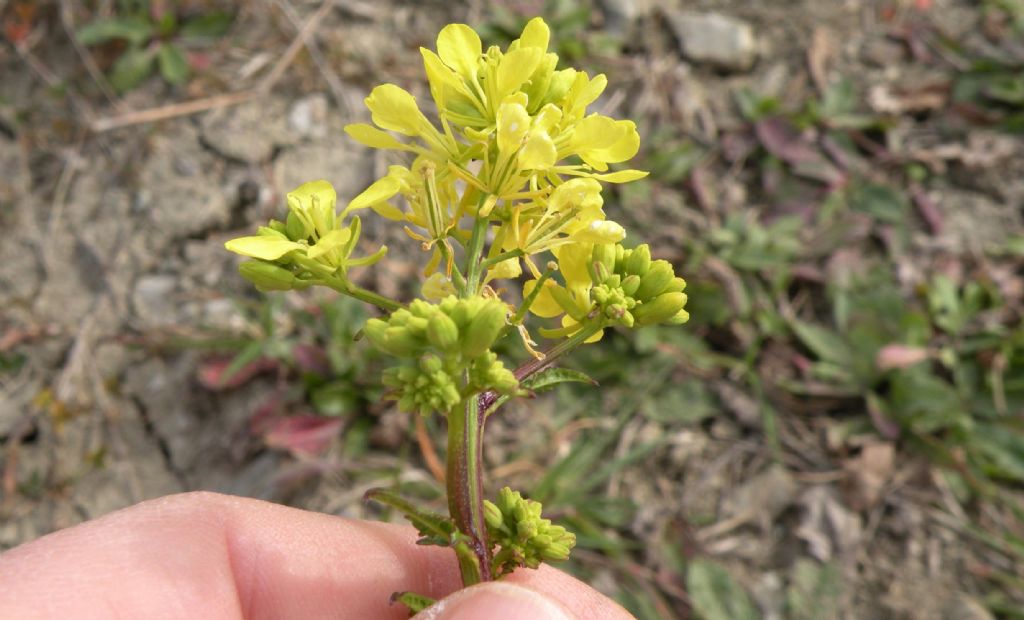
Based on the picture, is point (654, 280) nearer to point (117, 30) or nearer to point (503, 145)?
point (503, 145)

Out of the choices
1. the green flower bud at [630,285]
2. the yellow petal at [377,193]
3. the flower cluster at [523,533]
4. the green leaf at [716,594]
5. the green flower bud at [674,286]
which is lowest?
the green leaf at [716,594]

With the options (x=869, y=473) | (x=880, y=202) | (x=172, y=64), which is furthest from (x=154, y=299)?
(x=880, y=202)

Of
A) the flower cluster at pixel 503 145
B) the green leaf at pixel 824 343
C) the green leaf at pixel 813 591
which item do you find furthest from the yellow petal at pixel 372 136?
the green leaf at pixel 824 343

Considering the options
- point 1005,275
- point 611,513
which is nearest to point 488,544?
point 611,513

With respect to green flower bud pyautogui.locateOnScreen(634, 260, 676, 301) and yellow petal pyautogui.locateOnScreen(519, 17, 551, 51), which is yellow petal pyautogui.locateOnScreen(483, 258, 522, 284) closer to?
green flower bud pyautogui.locateOnScreen(634, 260, 676, 301)

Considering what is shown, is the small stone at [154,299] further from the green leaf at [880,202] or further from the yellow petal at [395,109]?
the green leaf at [880,202]
